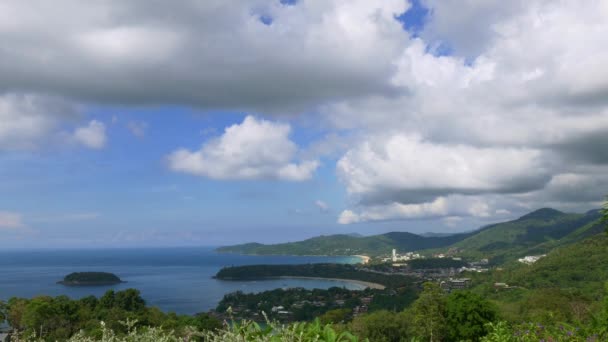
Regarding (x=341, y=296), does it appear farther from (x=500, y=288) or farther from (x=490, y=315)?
(x=490, y=315)

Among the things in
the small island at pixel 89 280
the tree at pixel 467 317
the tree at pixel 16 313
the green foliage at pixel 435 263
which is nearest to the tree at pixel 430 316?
the tree at pixel 467 317

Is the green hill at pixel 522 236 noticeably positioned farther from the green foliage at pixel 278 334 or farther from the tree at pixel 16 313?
the green foliage at pixel 278 334

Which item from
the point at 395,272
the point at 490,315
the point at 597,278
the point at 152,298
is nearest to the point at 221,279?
the point at 152,298

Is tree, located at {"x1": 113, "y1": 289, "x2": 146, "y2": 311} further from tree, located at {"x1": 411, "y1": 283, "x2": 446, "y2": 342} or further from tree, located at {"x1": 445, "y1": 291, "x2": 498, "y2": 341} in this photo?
tree, located at {"x1": 445, "y1": 291, "x2": 498, "y2": 341}

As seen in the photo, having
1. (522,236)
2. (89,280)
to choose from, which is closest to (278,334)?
(89,280)

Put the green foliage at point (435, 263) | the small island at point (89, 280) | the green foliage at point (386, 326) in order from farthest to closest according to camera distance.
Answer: the green foliage at point (435, 263), the small island at point (89, 280), the green foliage at point (386, 326)
